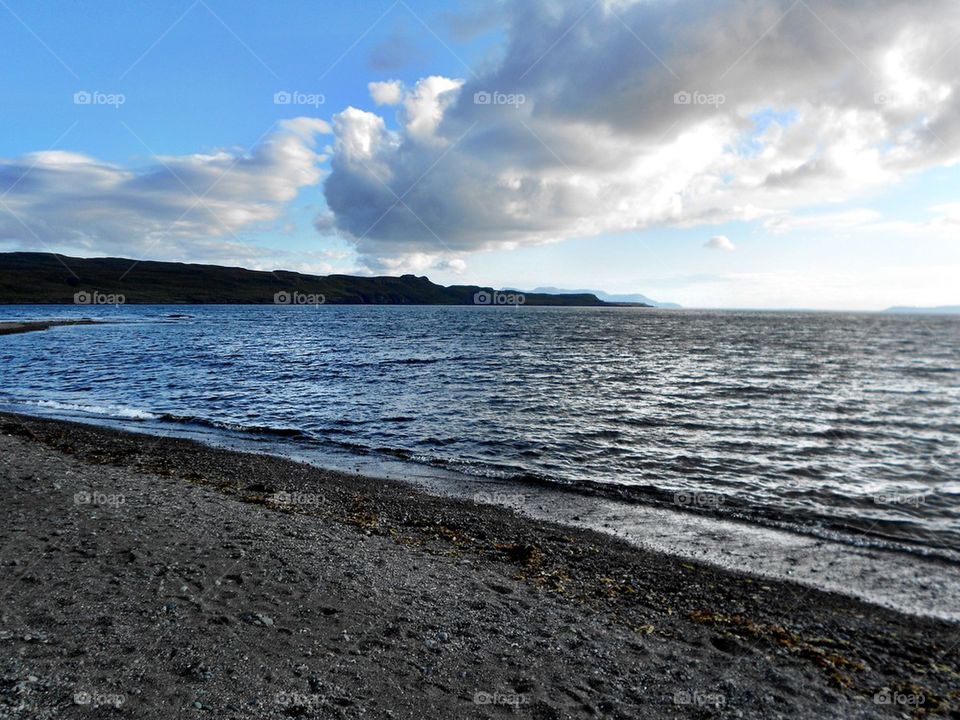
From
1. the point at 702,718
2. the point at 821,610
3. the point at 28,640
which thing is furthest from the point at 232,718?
the point at 821,610

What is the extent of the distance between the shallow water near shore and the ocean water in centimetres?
13

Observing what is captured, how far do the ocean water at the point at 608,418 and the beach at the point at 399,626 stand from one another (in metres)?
6.01

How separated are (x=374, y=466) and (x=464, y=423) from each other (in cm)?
814

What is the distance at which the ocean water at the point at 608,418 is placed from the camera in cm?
1791

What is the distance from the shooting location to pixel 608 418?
2986cm

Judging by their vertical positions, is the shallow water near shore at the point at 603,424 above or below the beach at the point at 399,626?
below

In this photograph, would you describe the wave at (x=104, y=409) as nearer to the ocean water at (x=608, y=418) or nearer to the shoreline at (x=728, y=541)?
the ocean water at (x=608, y=418)

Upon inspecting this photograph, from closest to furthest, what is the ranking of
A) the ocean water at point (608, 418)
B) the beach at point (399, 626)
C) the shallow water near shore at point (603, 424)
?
the beach at point (399, 626) → the shallow water near shore at point (603, 424) → the ocean water at point (608, 418)

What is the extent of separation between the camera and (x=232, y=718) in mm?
6035

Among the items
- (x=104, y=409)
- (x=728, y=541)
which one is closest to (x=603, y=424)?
(x=728, y=541)

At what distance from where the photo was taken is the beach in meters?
6.71

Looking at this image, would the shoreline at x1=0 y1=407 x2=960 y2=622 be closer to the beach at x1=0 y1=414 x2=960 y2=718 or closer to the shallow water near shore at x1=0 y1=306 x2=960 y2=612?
the shallow water near shore at x1=0 y1=306 x2=960 y2=612

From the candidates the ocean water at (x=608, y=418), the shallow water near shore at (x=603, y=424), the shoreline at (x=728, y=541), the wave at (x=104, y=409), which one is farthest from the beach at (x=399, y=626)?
the wave at (x=104, y=409)

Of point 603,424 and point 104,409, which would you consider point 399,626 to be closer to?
point 603,424
